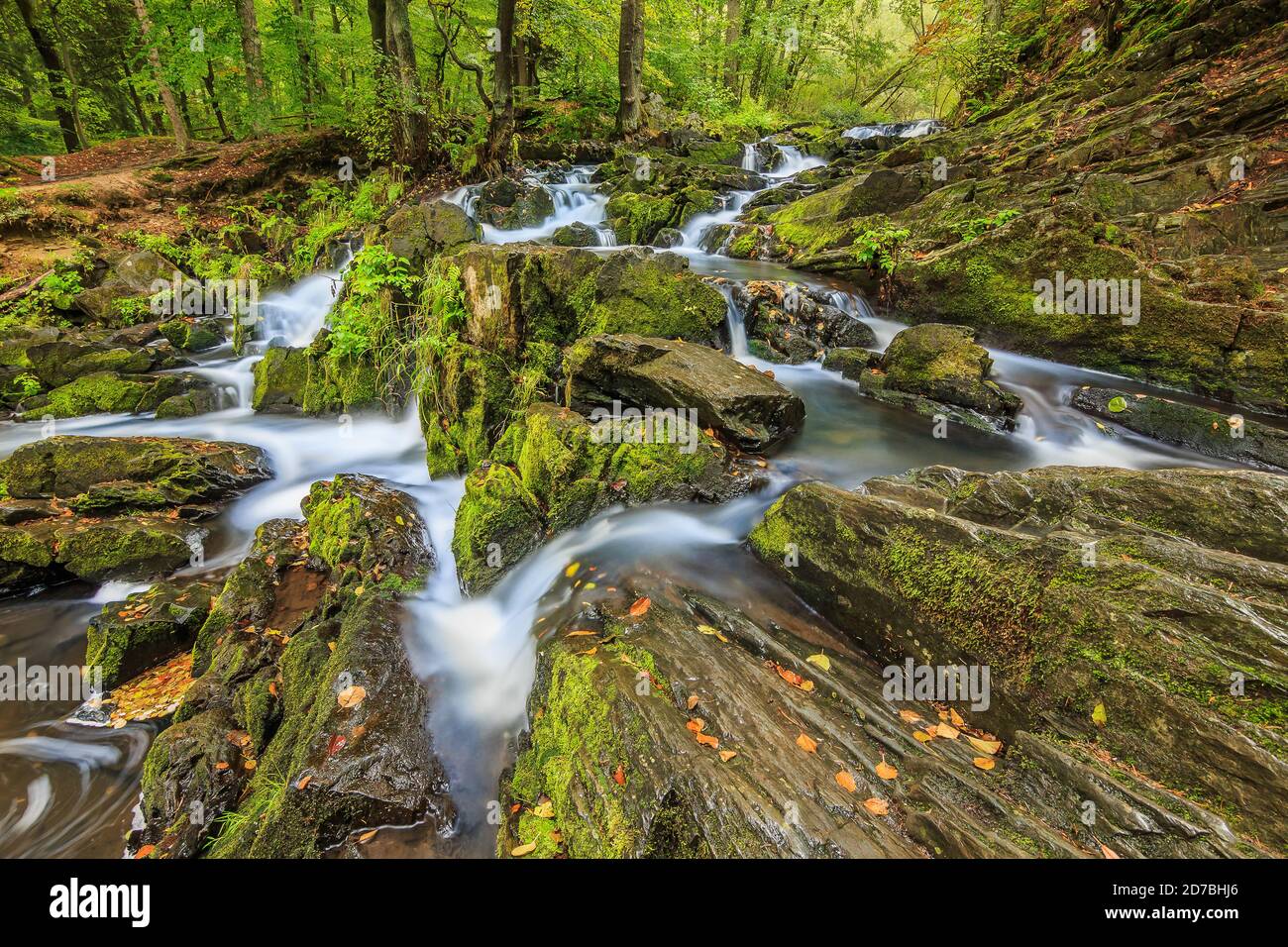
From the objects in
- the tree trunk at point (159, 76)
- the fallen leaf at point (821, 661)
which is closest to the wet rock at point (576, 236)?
the fallen leaf at point (821, 661)

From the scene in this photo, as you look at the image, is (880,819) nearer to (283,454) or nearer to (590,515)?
(590,515)

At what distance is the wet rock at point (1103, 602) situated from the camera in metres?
2.24

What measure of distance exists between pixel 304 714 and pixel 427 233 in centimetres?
789

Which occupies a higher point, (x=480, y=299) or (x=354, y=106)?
(x=354, y=106)

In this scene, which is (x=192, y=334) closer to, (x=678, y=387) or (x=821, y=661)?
(x=678, y=387)

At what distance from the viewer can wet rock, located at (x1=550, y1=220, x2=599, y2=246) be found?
38.2 feet

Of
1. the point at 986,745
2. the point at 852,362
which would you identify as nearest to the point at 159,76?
the point at 852,362

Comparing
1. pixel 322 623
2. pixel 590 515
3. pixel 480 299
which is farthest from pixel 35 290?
pixel 590 515

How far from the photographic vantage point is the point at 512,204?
13117 millimetres

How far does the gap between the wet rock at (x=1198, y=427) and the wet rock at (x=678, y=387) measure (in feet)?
14.3

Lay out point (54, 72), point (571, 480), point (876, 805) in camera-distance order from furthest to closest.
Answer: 1. point (54, 72)
2. point (571, 480)
3. point (876, 805)
